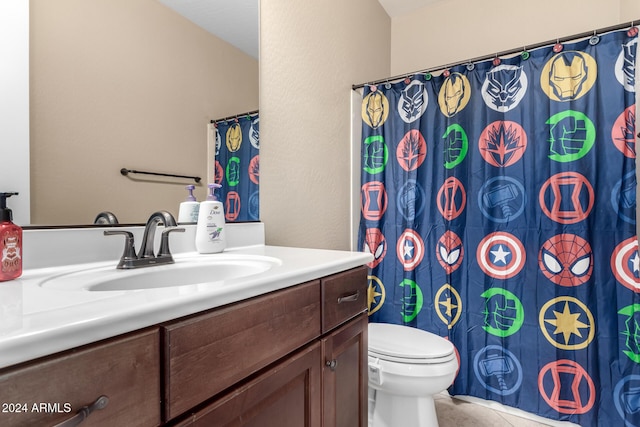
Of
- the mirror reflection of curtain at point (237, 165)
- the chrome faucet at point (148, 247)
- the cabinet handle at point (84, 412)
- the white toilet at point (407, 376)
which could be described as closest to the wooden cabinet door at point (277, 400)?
the cabinet handle at point (84, 412)

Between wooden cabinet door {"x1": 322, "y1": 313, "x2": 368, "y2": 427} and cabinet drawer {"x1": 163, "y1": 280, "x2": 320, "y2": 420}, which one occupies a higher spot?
cabinet drawer {"x1": 163, "y1": 280, "x2": 320, "y2": 420}

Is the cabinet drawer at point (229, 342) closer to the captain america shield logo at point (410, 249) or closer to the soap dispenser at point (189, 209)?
the soap dispenser at point (189, 209)

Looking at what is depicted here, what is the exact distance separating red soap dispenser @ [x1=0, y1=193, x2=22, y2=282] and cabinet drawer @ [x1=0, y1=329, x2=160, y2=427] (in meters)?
0.40

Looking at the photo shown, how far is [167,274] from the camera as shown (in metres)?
0.84

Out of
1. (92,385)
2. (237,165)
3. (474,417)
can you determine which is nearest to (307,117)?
(237,165)

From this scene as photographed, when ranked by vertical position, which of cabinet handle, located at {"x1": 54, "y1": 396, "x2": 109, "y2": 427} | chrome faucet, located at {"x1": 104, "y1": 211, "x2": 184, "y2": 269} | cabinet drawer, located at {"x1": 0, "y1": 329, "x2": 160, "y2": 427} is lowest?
cabinet handle, located at {"x1": 54, "y1": 396, "x2": 109, "y2": 427}

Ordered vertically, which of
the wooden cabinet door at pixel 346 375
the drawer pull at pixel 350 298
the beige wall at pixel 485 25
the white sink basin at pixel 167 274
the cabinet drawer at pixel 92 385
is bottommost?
the wooden cabinet door at pixel 346 375

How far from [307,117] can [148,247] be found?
3.19 ft

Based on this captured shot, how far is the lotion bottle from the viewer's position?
1053mm

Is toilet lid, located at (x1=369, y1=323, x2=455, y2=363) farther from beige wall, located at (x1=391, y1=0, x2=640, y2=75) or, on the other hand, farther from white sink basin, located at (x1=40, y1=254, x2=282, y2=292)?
beige wall, located at (x1=391, y1=0, x2=640, y2=75)

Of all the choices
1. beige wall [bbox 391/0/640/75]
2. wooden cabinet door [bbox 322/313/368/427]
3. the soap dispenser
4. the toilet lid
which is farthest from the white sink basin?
beige wall [bbox 391/0/640/75]

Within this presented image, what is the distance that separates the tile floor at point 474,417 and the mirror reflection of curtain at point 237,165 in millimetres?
1346

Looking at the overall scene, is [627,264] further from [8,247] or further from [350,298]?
[8,247]

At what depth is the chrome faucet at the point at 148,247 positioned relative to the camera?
2.69ft
